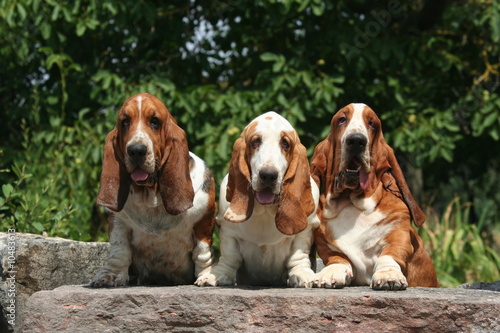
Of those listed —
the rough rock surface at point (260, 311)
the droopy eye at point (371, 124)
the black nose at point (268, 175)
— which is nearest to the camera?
the rough rock surface at point (260, 311)

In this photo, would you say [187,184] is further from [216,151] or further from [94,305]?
[216,151]

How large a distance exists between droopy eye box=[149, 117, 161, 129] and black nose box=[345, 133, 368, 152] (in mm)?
1172

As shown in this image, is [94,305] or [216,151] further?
[216,151]

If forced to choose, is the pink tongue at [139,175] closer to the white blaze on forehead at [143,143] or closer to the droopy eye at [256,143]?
the white blaze on forehead at [143,143]

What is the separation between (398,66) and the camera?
28.5 feet

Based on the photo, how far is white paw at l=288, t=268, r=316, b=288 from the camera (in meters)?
4.41

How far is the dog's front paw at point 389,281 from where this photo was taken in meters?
4.21

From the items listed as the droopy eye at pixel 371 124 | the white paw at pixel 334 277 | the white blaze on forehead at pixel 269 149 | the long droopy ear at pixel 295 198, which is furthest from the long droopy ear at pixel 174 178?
the droopy eye at pixel 371 124

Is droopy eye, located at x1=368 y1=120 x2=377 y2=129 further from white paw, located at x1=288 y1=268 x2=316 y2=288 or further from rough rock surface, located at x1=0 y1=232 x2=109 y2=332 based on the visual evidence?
rough rock surface, located at x1=0 y1=232 x2=109 y2=332

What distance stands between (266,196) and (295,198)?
0.19 meters

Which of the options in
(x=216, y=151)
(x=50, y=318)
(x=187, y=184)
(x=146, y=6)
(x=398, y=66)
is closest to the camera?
(x=50, y=318)

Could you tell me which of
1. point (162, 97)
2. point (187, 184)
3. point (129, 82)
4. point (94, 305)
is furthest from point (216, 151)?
point (94, 305)

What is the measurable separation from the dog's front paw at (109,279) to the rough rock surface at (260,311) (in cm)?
22

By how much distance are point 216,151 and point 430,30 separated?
3485 millimetres
